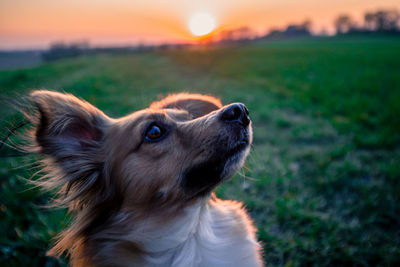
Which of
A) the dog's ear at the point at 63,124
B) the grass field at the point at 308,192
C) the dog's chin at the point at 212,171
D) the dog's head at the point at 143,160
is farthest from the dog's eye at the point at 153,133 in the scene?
the grass field at the point at 308,192

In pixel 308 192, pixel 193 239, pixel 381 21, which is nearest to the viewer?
pixel 193 239

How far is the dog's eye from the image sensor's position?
2287 mm

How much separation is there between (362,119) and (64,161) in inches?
272

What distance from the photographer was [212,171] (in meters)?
2.24

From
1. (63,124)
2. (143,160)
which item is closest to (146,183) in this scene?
(143,160)

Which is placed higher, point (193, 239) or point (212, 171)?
point (212, 171)

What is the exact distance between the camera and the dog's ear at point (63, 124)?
6.26ft

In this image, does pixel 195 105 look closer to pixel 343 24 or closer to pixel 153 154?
pixel 153 154

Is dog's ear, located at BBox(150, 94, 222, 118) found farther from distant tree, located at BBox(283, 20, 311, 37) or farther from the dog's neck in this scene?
distant tree, located at BBox(283, 20, 311, 37)

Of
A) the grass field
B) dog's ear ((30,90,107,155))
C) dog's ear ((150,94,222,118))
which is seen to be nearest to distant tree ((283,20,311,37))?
the grass field

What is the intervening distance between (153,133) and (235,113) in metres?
0.74

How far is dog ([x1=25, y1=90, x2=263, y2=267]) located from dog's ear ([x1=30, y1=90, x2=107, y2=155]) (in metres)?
0.01

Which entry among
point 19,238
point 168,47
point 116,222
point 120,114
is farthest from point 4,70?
point 168,47

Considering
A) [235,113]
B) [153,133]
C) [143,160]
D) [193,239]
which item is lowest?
[193,239]
